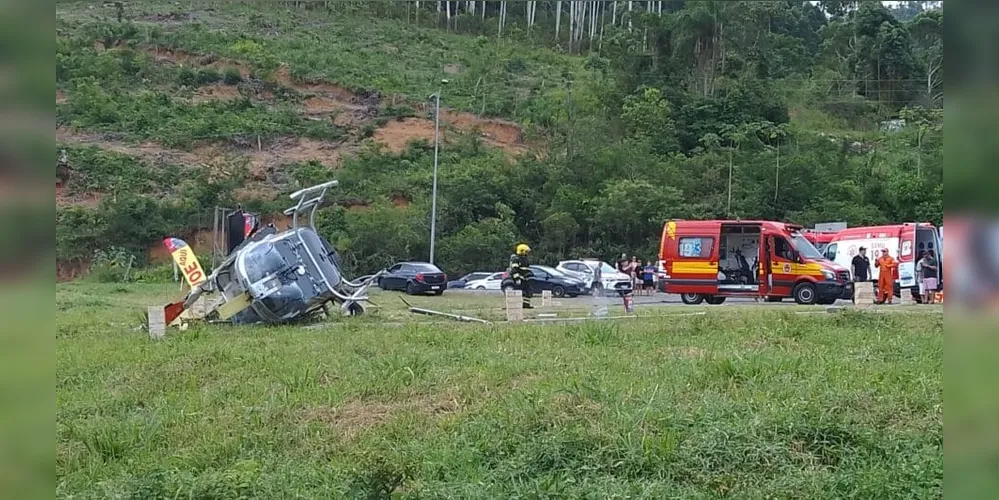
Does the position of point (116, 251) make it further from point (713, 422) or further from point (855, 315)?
point (713, 422)

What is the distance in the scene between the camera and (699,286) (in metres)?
20.4

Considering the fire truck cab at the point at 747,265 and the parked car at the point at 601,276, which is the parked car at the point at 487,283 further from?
the fire truck cab at the point at 747,265

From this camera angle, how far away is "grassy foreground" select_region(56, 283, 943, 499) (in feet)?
15.7

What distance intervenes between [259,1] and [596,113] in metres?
44.3

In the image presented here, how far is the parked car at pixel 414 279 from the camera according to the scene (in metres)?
26.6

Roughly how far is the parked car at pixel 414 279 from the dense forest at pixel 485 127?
7.70 metres

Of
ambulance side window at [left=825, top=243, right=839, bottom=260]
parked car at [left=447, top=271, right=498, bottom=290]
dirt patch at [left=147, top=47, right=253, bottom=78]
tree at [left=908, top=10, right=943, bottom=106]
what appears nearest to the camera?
tree at [left=908, top=10, right=943, bottom=106]

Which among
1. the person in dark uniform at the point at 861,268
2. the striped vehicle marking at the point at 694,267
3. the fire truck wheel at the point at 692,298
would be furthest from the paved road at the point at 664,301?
the person in dark uniform at the point at 861,268

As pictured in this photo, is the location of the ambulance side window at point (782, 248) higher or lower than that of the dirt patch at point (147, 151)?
lower

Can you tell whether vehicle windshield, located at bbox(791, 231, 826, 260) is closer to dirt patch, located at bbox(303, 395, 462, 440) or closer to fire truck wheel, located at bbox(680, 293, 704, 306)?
fire truck wheel, located at bbox(680, 293, 704, 306)

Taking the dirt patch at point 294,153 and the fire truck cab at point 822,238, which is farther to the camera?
the dirt patch at point 294,153

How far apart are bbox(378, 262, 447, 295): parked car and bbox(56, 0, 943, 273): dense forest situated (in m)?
7.70

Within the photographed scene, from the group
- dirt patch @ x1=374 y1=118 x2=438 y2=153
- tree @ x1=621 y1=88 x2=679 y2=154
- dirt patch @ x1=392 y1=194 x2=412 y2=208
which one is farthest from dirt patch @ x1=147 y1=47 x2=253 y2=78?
tree @ x1=621 y1=88 x2=679 y2=154
